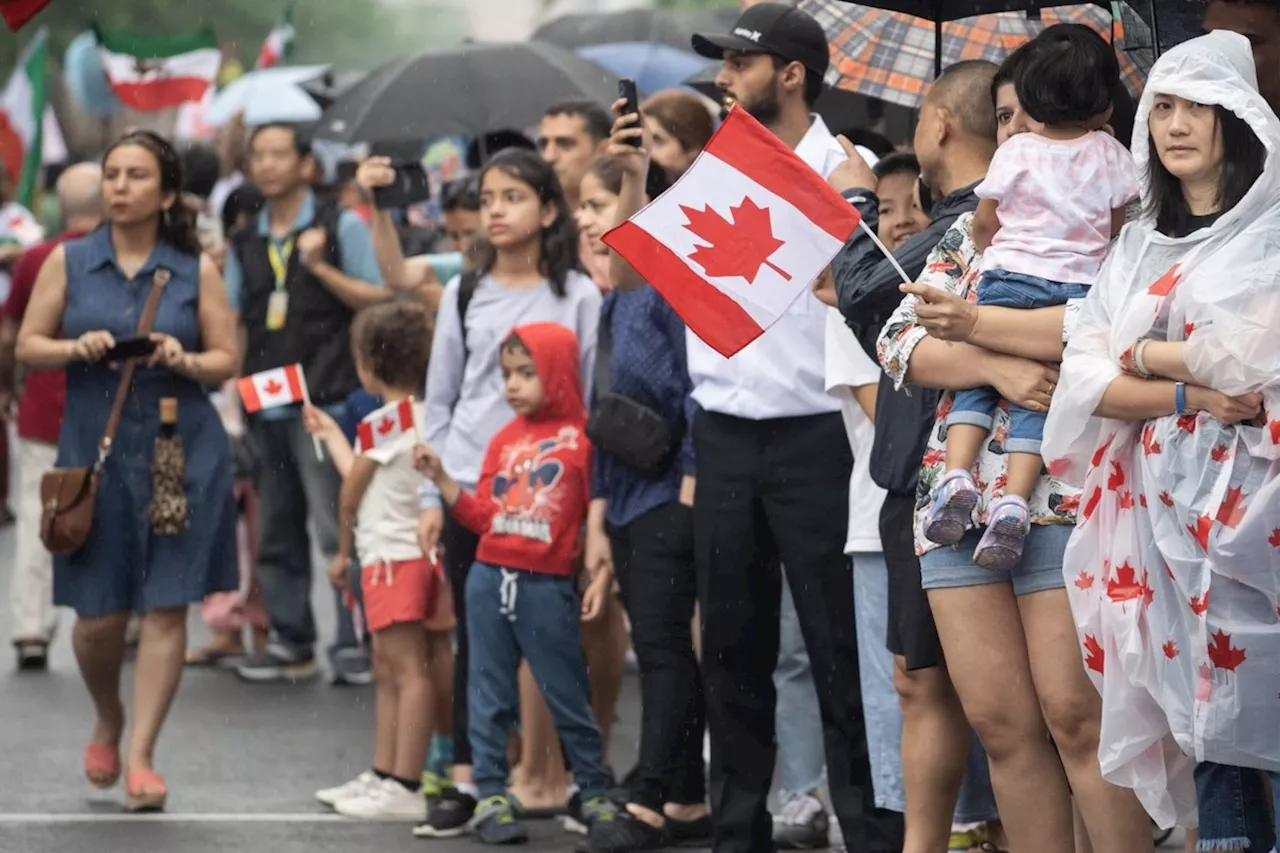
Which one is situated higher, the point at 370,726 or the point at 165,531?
the point at 165,531

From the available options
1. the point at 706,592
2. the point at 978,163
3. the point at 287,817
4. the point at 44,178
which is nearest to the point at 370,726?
the point at 287,817

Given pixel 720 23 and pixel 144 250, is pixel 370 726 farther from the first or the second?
pixel 720 23

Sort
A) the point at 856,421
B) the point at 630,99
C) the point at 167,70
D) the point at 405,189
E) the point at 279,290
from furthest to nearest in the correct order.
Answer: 1. the point at 167,70
2. the point at 279,290
3. the point at 405,189
4. the point at 856,421
5. the point at 630,99

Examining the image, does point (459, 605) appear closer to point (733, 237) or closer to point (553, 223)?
point (553, 223)

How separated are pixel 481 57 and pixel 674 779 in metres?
5.65

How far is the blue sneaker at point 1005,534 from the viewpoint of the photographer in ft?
18.0

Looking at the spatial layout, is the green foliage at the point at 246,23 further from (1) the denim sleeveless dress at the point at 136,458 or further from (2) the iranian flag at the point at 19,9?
(2) the iranian flag at the point at 19,9

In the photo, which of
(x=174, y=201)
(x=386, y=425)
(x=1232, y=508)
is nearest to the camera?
(x=1232, y=508)

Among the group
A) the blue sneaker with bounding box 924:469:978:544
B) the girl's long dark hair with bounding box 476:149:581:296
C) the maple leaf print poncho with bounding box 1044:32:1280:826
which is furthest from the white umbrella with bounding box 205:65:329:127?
the maple leaf print poncho with bounding box 1044:32:1280:826

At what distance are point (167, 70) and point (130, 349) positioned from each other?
8.49 m

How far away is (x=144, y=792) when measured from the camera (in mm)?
8484

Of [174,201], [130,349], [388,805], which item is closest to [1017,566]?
[388,805]

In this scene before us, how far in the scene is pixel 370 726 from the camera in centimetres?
1037

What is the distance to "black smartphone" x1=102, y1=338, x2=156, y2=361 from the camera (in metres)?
8.71
